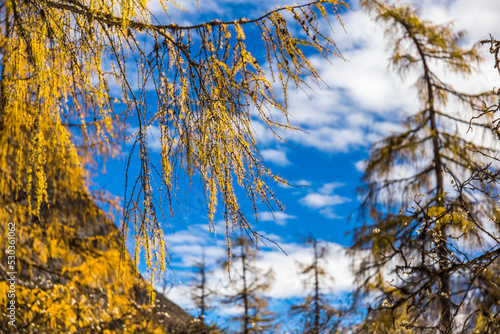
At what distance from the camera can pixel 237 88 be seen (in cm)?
240

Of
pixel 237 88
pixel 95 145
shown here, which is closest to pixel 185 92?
pixel 237 88

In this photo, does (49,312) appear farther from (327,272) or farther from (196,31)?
(327,272)

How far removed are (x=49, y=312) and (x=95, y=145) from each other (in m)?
2.91

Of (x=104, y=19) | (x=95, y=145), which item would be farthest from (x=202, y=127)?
(x=95, y=145)

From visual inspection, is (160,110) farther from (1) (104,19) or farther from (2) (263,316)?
(2) (263,316)

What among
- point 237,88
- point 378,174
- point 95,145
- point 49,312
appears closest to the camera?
point 237,88

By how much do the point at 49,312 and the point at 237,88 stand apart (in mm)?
4263

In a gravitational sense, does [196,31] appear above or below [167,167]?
above

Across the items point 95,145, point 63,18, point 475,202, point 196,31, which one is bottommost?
point 196,31

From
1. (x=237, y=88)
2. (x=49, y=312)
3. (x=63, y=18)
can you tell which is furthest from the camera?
(x=49, y=312)

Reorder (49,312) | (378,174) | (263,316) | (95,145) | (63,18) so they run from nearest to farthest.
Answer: (63,18), (49,312), (95,145), (378,174), (263,316)

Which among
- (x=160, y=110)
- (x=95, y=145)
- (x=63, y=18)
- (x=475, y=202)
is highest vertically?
(x=95, y=145)

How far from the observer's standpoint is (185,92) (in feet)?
8.32

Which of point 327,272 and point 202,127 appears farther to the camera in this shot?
point 327,272
